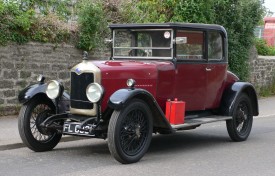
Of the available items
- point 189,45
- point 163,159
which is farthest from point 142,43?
point 163,159

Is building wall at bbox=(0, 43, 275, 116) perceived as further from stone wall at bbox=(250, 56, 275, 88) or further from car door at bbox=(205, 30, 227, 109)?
stone wall at bbox=(250, 56, 275, 88)

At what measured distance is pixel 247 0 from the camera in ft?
55.3

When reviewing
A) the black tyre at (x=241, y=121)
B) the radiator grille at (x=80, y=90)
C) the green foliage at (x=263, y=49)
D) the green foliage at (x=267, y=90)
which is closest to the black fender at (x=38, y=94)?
the radiator grille at (x=80, y=90)

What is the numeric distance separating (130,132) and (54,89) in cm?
143

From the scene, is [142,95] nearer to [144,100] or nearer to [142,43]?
[144,100]

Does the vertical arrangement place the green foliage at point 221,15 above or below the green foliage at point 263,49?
above

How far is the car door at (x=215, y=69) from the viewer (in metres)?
8.96

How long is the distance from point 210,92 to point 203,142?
953 mm

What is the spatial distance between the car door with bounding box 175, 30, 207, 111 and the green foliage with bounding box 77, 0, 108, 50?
165 inches

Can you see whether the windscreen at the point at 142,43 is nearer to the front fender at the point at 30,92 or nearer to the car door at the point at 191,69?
the car door at the point at 191,69

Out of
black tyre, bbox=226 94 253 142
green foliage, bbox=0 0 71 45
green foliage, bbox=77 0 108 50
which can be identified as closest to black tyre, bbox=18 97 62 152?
black tyre, bbox=226 94 253 142

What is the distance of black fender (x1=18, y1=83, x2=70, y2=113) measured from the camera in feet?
25.7

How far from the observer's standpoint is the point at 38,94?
7.98 meters

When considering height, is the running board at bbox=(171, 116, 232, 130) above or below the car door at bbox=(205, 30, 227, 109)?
below
